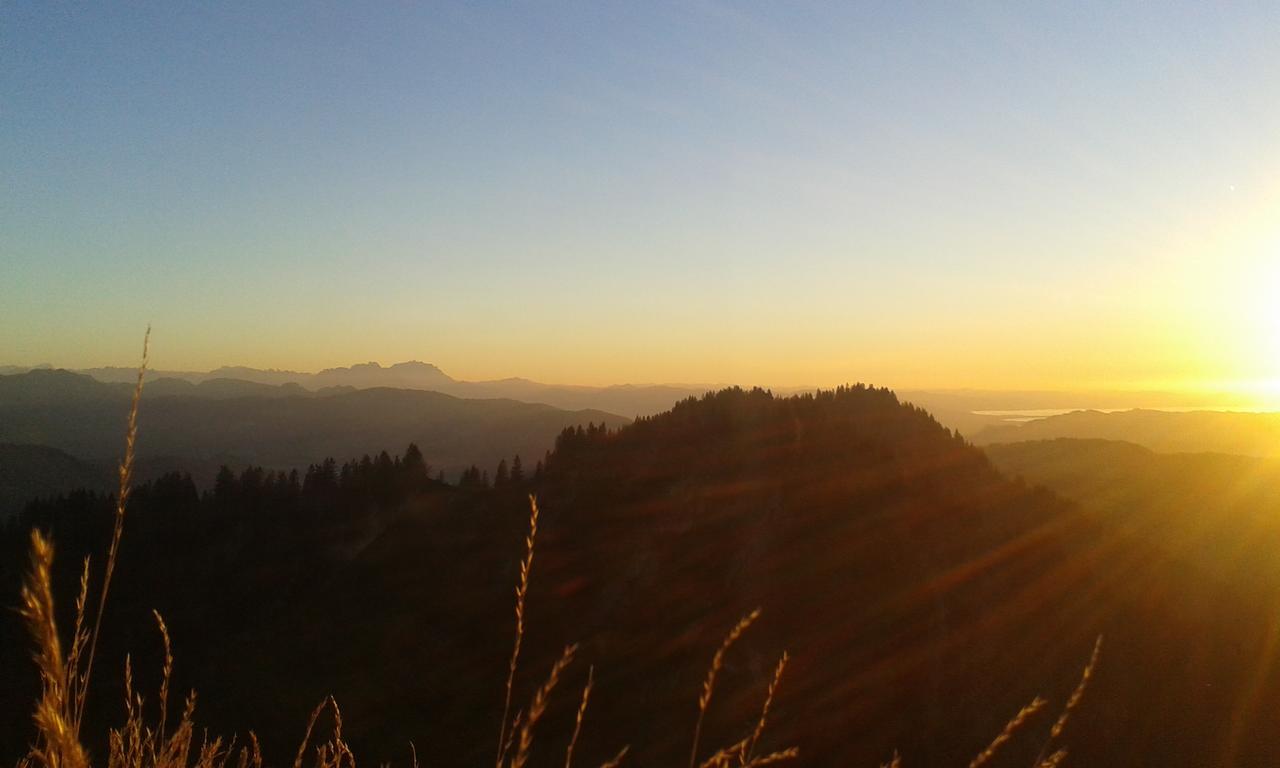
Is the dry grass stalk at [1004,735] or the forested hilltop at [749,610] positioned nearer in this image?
the dry grass stalk at [1004,735]

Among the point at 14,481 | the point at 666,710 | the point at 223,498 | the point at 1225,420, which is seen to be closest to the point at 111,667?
the point at 223,498

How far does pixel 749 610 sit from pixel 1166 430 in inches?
6304

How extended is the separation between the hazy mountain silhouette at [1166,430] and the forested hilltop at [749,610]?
9512cm

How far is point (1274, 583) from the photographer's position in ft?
152

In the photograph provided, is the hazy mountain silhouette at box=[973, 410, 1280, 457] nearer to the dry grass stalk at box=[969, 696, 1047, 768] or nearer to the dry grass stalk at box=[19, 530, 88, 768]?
the dry grass stalk at box=[969, 696, 1047, 768]

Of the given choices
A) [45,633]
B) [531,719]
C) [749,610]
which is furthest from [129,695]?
[749,610]

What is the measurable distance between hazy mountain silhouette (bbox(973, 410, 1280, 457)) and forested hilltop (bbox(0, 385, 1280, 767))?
95.1 meters

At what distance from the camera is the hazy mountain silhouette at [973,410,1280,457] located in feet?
382

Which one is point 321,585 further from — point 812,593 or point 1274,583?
point 1274,583

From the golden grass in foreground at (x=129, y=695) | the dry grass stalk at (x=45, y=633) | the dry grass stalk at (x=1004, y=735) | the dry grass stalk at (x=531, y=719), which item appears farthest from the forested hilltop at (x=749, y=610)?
the dry grass stalk at (x=45, y=633)

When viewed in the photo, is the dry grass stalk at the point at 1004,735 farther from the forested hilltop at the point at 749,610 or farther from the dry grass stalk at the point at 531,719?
the forested hilltop at the point at 749,610

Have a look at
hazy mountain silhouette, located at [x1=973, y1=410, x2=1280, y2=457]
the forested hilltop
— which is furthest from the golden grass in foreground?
hazy mountain silhouette, located at [x1=973, y1=410, x2=1280, y2=457]

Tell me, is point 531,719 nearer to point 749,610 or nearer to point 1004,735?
point 1004,735

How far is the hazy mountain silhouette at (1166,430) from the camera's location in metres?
117
